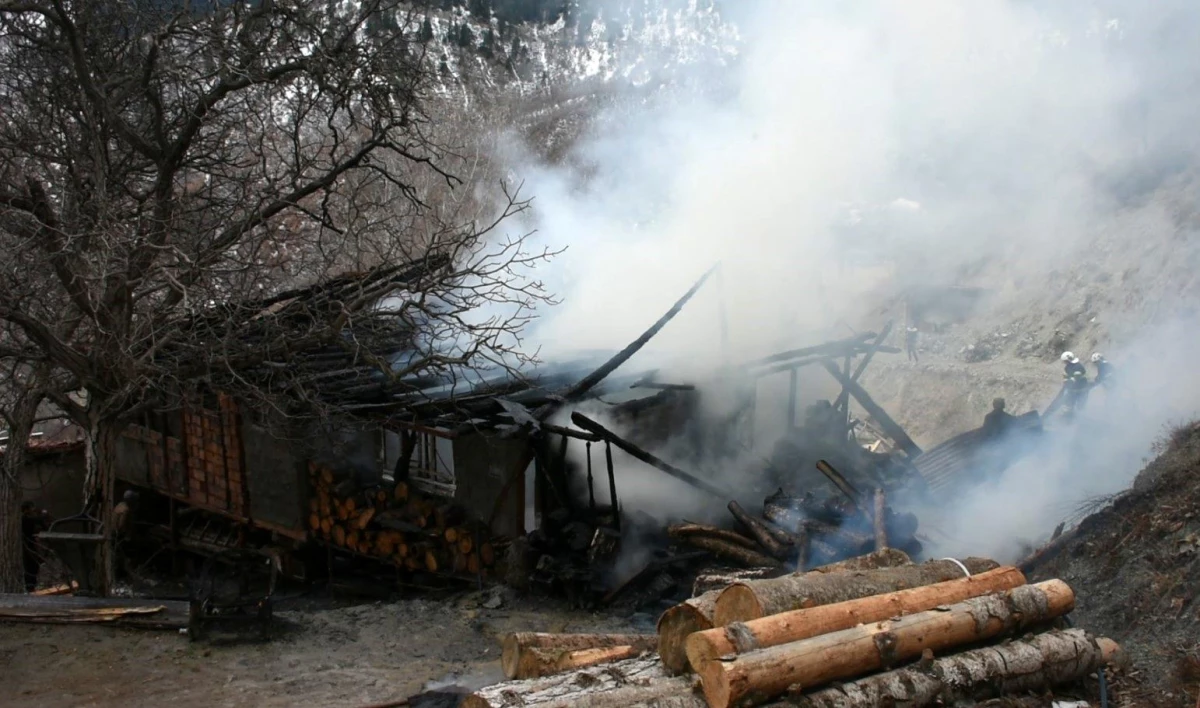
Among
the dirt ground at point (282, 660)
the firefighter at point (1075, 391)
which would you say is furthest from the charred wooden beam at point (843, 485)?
the firefighter at point (1075, 391)

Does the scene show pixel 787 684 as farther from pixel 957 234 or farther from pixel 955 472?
pixel 957 234

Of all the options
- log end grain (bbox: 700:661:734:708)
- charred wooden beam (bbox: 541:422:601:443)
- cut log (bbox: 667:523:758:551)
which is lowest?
log end grain (bbox: 700:661:734:708)

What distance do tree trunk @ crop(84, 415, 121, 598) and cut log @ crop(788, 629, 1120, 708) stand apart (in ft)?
22.3

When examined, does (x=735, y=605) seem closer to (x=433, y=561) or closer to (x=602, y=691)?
(x=602, y=691)

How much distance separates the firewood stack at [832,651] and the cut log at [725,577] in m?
0.99

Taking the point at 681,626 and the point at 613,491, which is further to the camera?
the point at 613,491

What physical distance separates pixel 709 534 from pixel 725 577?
7.16 feet

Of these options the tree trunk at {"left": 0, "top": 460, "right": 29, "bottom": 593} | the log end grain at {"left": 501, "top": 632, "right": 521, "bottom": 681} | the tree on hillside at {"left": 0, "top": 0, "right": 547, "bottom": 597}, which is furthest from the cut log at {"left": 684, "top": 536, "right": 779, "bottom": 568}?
the tree trunk at {"left": 0, "top": 460, "right": 29, "bottom": 593}

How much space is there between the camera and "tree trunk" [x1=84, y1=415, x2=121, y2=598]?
26.6 ft

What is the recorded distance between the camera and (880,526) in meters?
8.05

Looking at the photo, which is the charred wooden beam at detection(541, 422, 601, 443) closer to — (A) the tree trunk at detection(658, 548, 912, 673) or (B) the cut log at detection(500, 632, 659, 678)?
(B) the cut log at detection(500, 632, 659, 678)

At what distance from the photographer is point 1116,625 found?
5.66 m

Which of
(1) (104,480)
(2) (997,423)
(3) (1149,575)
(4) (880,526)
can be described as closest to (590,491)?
(4) (880,526)

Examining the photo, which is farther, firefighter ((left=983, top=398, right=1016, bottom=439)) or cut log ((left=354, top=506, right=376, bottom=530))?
firefighter ((left=983, top=398, right=1016, bottom=439))
